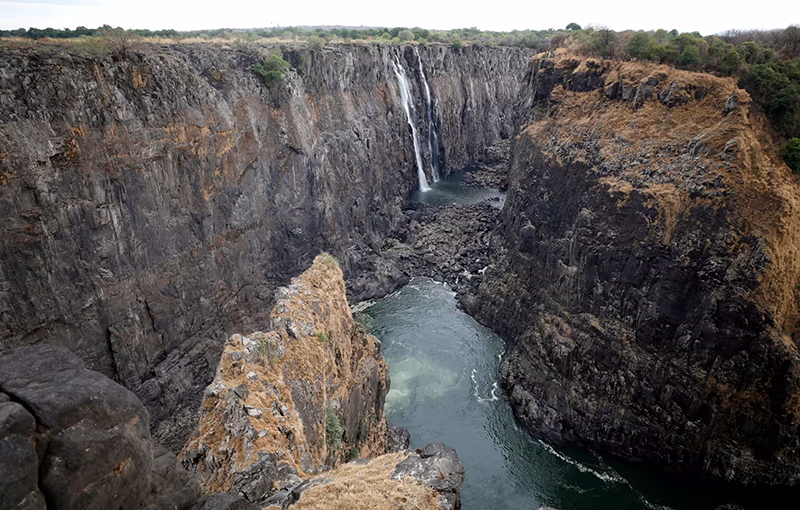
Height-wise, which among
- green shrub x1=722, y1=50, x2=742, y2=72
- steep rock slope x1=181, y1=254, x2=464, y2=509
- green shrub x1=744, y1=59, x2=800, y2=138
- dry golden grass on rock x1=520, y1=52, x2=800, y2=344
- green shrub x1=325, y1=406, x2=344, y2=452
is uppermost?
green shrub x1=722, y1=50, x2=742, y2=72

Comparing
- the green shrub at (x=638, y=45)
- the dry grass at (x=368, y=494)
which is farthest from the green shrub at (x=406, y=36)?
the dry grass at (x=368, y=494)

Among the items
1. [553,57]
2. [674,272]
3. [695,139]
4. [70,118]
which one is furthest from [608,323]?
[70,118]

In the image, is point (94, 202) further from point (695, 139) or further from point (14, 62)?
point (695, 139)

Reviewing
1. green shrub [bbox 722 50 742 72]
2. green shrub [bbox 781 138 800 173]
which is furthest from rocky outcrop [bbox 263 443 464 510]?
green shrub [bbox 722 50 742 72]

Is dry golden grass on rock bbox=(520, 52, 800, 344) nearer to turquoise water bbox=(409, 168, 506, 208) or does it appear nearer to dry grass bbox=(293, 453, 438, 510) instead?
dry grass bbox=(293, 453, 438, 510)

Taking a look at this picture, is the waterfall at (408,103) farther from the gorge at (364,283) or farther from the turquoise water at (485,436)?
the turquoise water at (485,436)
